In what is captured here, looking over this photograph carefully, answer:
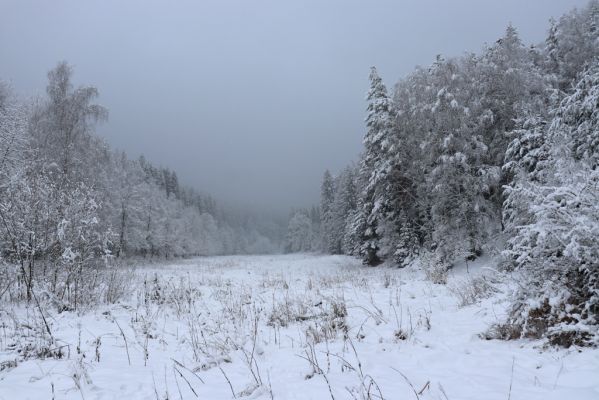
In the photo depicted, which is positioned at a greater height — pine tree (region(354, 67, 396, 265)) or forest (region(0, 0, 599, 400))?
pine tree (region(354, 67, 396, 265))

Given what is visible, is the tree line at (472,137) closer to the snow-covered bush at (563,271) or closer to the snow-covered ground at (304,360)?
the snow-covered bush at (563,271)

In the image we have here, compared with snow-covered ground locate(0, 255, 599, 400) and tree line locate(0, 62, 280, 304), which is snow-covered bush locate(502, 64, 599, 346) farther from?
tree line locate(0, 62, 280, 304)

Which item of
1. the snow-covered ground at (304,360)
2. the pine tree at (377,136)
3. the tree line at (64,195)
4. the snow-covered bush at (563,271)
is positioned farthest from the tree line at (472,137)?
the tree line at (64,195)

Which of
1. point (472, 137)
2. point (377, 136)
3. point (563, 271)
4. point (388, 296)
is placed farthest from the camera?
point (377, 136)

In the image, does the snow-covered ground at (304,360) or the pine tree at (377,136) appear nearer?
the snow-covered ground at (304,360)

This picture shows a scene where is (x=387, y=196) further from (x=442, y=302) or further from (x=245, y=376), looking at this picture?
(x=245, y=376)

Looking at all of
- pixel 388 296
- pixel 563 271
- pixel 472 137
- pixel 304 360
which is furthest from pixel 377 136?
pixel 304 360

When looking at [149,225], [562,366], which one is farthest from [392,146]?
[149,225]

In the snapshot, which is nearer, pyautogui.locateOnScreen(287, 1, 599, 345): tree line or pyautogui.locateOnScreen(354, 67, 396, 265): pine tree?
pyautogui.locateOnScreen(287, 1, 599, 345): tree line

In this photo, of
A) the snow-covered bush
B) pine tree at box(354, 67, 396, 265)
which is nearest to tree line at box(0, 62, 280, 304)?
the snow-covered bush

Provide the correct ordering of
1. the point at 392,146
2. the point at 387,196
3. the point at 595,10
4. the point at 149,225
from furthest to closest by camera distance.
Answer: the point at 149,225 → the point at 387,196 → the point at 392,146 → the point at 595,10

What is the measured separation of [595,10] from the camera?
1920cm

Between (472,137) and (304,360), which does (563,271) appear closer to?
(304,360)

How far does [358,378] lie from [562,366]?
179cm
